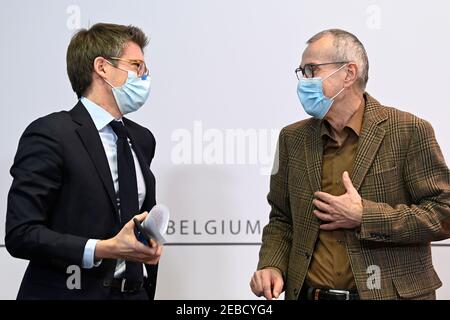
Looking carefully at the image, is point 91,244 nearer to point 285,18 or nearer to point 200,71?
point 200,71

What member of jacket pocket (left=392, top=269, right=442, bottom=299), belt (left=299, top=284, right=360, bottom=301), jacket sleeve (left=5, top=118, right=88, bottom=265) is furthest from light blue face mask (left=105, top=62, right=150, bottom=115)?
jacket pocket (left=392, top=269, right=442, bottom=299)

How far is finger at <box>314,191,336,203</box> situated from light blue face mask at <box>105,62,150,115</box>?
2.10 ft

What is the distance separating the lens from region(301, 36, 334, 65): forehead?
2.02 m

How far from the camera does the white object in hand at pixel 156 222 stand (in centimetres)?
158

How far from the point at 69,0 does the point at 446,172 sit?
164 cm

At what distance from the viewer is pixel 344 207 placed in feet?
5.96

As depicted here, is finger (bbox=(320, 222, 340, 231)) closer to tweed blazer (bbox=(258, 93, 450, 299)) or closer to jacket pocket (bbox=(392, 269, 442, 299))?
tweed blazer (bbox=(258, 93, 450, 299))

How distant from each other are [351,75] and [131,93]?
0.71 meters

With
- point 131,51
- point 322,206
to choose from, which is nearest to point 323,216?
point 322,206

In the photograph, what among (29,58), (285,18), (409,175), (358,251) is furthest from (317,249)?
(29,58)

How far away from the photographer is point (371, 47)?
8.35 ft

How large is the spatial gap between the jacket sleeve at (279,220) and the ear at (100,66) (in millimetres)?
632

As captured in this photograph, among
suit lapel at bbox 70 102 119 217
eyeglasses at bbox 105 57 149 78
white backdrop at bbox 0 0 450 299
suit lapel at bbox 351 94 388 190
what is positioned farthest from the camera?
white backdrop at bbox 0 0 450 299

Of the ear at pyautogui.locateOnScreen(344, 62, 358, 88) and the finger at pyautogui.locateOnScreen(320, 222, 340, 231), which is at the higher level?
the ear at pyautogui.locateOnScreen(344, 62, 358, 88)
